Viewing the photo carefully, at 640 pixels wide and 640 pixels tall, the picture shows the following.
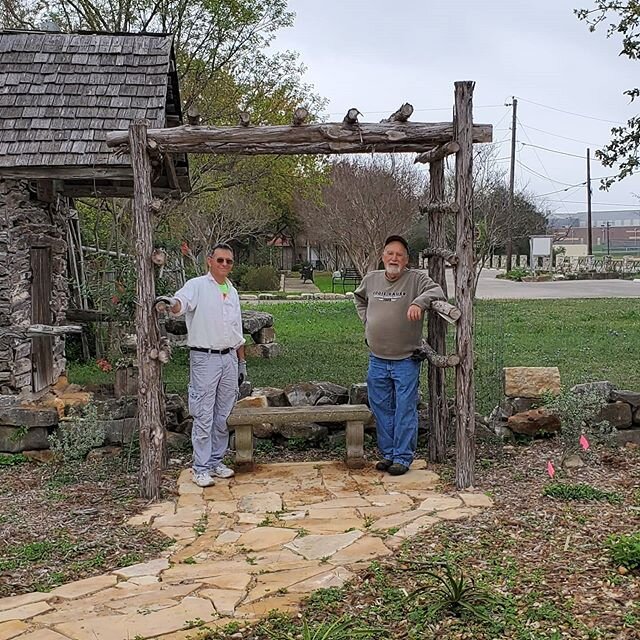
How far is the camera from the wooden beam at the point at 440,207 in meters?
6.26

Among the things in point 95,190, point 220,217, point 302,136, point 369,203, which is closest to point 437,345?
point 302,136

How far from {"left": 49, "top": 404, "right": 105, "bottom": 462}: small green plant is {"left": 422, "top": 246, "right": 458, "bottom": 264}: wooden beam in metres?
3.24

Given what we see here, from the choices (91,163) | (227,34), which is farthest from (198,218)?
(91,163)

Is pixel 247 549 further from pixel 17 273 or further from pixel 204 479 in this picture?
pixel 17 273

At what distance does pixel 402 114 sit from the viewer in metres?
6.27

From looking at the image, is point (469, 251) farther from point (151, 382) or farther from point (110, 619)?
point (110, 619)

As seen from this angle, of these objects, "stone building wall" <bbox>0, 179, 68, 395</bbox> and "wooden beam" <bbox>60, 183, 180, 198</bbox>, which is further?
"wooden beam" <bbox>60, 183, 180, 198</bbox>

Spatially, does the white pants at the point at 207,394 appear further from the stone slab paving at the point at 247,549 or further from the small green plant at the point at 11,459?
the small green plant at the point at 11,459

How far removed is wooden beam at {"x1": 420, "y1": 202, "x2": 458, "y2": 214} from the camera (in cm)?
626

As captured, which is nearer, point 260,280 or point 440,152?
point 440,152

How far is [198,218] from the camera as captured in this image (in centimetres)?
2645

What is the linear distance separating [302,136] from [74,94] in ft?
10.2

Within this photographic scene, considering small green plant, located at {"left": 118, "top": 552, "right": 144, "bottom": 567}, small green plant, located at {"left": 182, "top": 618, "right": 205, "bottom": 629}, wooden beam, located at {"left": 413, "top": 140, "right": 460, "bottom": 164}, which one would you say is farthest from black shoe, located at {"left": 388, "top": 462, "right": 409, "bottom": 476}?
small green plant, located at {"left": 182, "top": 618, "right": 205, "bottom": 629}

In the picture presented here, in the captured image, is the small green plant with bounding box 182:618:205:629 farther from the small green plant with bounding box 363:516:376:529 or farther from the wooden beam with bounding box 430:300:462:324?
the wooden beam with bounding box 430:300:462:324
